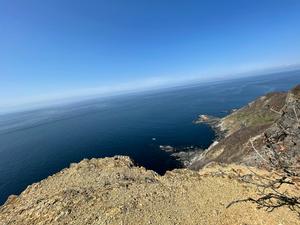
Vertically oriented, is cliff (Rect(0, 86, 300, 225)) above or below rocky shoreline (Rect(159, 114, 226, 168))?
above

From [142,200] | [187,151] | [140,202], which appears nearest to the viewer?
[140,202]

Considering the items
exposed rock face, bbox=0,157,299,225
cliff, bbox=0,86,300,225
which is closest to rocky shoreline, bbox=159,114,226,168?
cliff, bbox=0,86,300,225

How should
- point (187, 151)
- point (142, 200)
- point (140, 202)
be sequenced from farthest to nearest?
point (187, 151) → point (142, 200) → point (140, 202)

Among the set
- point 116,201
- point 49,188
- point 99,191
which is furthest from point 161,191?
point 49,188

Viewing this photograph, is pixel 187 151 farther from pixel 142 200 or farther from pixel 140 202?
pixel 140 202

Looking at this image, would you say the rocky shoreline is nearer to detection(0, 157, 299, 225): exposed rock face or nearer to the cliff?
the cliff

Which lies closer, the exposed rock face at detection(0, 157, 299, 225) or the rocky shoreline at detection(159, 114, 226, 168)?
the exposed rock face at detection(0, 157, 299, 225)

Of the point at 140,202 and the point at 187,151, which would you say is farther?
the point at 187,151

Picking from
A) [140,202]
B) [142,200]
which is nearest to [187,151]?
[142,200]

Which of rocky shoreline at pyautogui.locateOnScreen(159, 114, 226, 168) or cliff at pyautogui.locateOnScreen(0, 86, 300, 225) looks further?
rocky shoreline at pyautogui.locateOnScreen(159, 114, 226, 168)

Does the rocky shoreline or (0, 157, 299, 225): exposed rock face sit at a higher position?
(0, 157, 299, 225): exposed rock face
